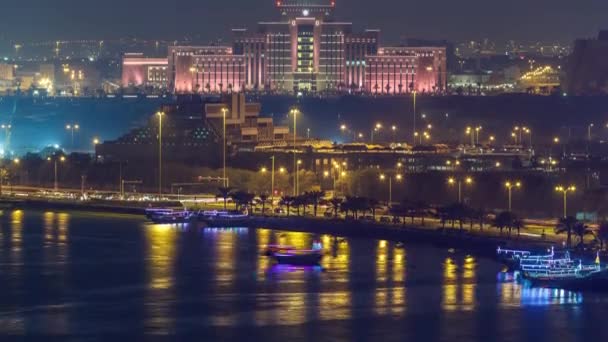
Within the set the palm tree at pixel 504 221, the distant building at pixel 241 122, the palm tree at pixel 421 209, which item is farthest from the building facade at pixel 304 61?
the palm tree at pixel 504 221

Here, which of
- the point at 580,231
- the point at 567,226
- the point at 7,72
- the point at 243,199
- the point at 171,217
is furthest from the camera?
the point at 7,72

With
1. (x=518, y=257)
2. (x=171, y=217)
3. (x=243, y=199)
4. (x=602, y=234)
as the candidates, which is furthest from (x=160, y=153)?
(x=518, y=257)

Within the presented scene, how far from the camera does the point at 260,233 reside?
23.3 m

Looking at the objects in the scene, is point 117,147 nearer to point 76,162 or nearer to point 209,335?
point 76,162

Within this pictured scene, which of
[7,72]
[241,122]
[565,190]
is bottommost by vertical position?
[565,190]

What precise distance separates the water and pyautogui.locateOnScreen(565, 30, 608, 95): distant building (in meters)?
30.2

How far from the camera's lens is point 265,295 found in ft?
58.2

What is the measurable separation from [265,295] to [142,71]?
43156mm

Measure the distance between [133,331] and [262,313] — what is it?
129cm

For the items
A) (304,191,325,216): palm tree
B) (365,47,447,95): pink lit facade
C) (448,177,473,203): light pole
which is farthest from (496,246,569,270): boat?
(365,47,447,95): pink lit facade

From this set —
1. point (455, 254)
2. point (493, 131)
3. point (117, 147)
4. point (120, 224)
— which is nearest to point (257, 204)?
point (120, 224)

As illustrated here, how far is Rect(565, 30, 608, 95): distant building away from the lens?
51781 millimetres

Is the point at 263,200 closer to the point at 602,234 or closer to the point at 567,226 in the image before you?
the point at 567,226

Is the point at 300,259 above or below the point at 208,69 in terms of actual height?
below
